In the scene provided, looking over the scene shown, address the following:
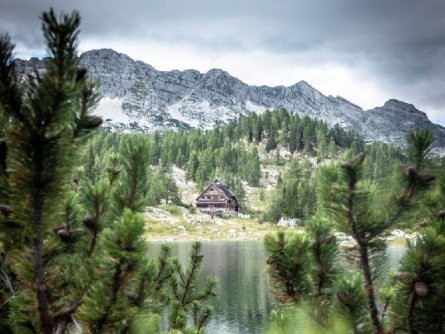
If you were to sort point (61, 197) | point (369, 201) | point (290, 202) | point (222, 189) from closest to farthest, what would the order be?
1. point (61, 197)
2. point (369, 201)
3. point (290, 202)
4. point (222, 189)

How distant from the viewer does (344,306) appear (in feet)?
→ 9.87

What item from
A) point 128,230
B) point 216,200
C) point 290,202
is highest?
point 216,200

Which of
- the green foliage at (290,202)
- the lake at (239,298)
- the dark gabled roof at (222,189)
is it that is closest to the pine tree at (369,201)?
the lake at (239,298)

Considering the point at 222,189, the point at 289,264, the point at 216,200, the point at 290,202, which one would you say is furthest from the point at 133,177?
the point at 222,189

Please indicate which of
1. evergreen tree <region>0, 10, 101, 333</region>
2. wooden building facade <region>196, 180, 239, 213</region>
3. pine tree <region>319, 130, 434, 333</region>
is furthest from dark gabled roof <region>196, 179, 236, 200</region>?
evergreen tree <region>0, 10, 101, 333</region>

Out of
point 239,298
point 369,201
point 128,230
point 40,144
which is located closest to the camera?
point 128,230

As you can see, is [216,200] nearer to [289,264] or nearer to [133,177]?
[289,264]

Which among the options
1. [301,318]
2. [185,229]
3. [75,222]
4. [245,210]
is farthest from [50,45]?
[245,210]

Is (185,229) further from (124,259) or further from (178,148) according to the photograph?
(124,259)

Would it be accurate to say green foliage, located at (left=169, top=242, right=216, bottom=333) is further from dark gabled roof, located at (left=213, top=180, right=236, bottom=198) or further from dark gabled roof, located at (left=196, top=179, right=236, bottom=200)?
dark gabled roof, located at (left=213, top=180, right=236, bottom=198)

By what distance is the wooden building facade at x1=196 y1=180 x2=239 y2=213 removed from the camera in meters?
144

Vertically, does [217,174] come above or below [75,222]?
above

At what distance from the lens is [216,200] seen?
14525 cm

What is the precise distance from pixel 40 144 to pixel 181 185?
546ft
